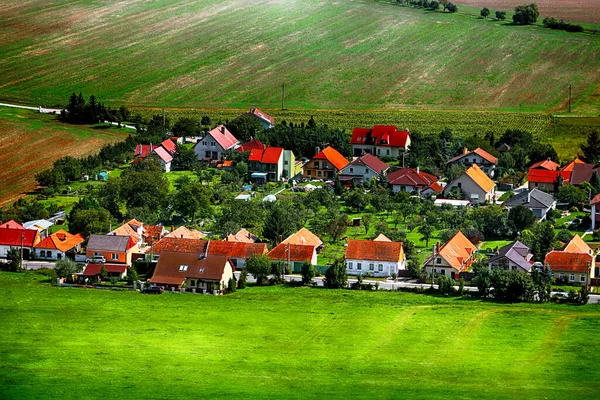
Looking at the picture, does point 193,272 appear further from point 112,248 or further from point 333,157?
point 333,157

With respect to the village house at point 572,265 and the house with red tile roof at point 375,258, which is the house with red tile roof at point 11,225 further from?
the village house at point 572,265

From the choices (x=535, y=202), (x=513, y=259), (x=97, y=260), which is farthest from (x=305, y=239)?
(x=535, y=202)

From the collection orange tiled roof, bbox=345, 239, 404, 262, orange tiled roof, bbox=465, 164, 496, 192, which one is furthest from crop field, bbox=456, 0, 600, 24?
orange tiled roof, bbox=345, 239, 404, 262

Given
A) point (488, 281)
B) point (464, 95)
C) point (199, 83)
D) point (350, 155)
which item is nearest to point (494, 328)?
point (488, 281)

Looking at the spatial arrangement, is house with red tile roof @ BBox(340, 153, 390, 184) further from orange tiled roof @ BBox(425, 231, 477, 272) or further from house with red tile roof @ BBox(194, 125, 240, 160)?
orange tiled roof @ BBox(425, 231, 477, 272)

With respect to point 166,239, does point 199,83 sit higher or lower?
→ higher

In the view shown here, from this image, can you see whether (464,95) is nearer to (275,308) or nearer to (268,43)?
(268,43)

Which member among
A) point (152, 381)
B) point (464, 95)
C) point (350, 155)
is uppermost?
point (464, 95)
